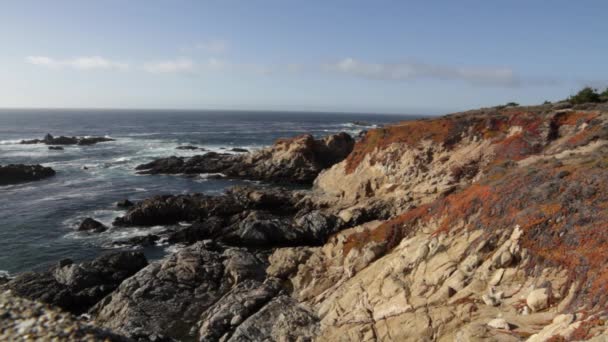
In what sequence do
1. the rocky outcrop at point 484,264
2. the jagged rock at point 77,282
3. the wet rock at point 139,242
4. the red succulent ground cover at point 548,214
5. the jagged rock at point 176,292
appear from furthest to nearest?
the wet rock at point 139,242 < the jagged rock at point 77,282 < the jagged rock at point 176,292 < the red succulent ground cover at point 548,214 < the rocky outcrop at point 484,264

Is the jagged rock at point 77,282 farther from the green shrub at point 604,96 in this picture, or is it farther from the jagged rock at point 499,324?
the green shrub at point 604,96

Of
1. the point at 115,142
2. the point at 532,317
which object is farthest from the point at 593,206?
the point at 115,142

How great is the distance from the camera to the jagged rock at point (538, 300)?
1273 cm

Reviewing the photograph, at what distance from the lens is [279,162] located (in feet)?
199

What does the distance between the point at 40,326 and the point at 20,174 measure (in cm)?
6087

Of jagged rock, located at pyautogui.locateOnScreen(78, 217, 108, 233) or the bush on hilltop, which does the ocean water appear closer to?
jagged rock, located at pyautogui.locateOnScreen(78, 217, 108, 233)

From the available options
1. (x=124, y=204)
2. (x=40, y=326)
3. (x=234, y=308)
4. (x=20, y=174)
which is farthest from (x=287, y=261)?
(x=20, y=174)

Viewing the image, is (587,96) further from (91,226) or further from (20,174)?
(20,174)

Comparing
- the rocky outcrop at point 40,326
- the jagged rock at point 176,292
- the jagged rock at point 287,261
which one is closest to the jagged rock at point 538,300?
the rocky outcrop at point 40,326

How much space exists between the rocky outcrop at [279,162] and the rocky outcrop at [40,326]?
4775cm

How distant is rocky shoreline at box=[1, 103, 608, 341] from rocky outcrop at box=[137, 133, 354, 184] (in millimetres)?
16862

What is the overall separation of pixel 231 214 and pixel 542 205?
2961 centimetres

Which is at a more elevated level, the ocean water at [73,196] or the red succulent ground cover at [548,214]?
the red succulent ground cover at [548,214]

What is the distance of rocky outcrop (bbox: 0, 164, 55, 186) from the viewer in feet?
185
